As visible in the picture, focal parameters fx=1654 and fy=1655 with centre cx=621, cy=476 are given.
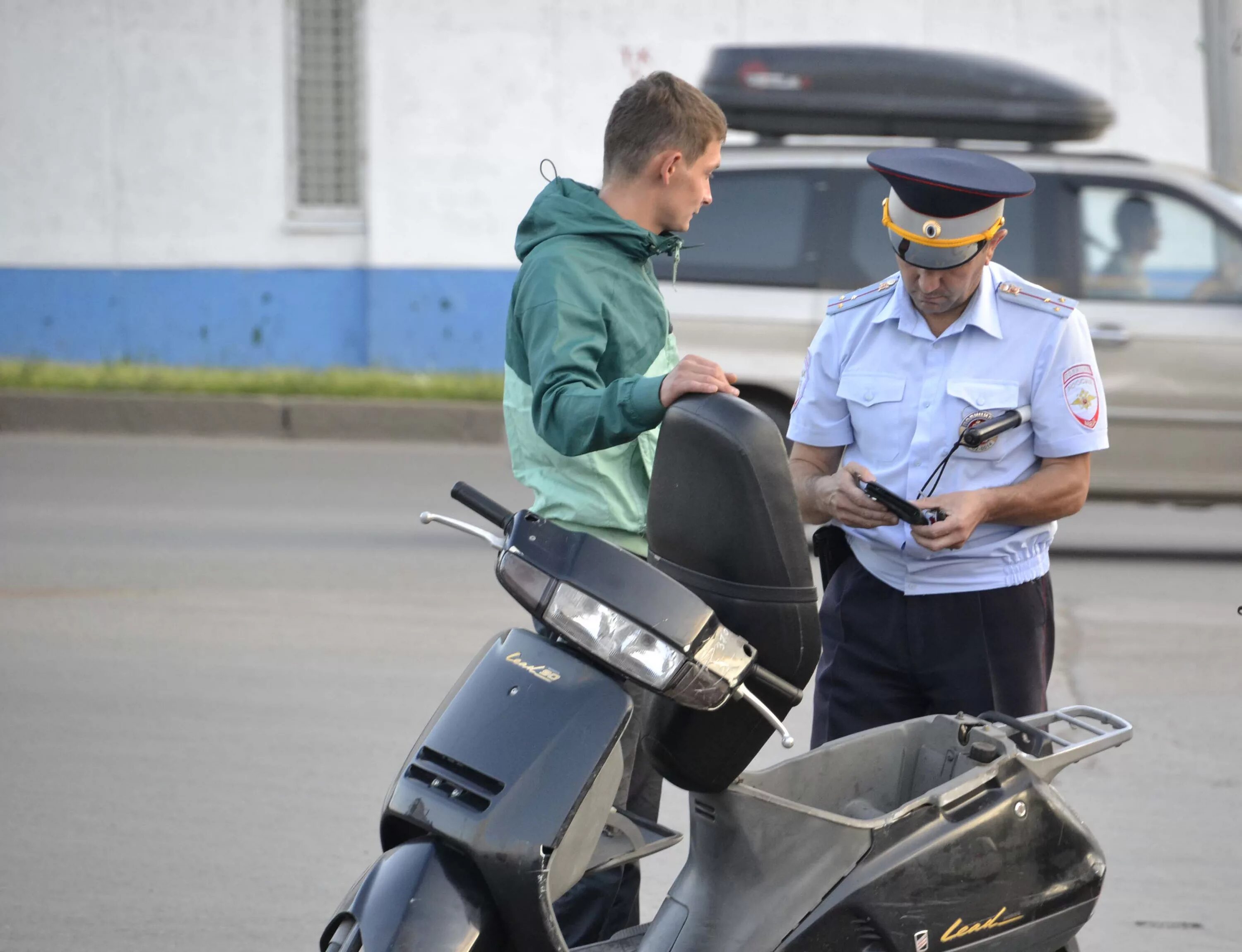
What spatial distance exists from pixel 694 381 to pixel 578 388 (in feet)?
0.96

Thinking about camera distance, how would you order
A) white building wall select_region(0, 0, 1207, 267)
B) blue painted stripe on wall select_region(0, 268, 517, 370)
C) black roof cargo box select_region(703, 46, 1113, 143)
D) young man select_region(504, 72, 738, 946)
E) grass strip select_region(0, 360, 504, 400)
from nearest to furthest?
young man select_region(504, 72, 738, 946) < black roof cargo box select_region(703, 46, 1113, 143) < grass strip select_region(0, 360, 504, 400) < white building wall select_region(0, 0, 1207, 267) < blue painted stripe on wall select_region(0, 268, 517, 370)

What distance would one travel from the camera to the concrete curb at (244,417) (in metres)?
12.4

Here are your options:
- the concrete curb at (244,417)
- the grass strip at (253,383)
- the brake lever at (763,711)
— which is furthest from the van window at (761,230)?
the brake lever at (763,711)

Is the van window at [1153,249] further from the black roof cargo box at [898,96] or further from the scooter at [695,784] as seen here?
the scooter at [695,784]

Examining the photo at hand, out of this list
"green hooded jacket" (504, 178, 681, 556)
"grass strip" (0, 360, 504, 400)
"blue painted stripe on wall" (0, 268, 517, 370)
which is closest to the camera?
"green hooded jacket" (504, 178, 681, 556)

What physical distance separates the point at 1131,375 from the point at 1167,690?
2.55m

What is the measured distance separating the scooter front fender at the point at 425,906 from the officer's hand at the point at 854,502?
3.38 feet

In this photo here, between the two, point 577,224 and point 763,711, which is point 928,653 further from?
point 577,224

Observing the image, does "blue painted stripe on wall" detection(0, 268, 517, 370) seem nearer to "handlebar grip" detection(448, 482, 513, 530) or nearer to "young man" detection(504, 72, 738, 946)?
"young man" detection(504, 72, 738, 946)

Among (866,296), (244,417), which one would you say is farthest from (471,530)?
(244,417)

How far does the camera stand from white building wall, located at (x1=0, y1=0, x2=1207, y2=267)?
15094mm

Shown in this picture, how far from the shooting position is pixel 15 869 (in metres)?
4.06

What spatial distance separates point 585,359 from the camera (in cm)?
260

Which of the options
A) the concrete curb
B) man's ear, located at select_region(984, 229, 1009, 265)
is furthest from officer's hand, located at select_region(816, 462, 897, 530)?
the concrete curb
